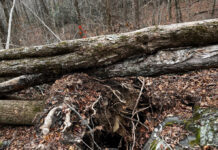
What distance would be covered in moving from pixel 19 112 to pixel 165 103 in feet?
9.79

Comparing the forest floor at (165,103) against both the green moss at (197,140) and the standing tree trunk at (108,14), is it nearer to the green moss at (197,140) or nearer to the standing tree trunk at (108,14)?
the green moss at (197,140)

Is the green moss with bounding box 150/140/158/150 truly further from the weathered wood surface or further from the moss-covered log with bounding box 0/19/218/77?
the moss-covered log with bounding box 0/19/218/77

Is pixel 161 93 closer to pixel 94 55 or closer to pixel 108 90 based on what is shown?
pixel 108 90

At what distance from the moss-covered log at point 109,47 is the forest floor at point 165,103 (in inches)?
17.9

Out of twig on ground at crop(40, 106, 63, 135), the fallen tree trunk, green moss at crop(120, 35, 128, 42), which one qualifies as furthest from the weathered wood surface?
twig on ground at crop(40, 106, 63, 135)

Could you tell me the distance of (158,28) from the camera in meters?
3.22

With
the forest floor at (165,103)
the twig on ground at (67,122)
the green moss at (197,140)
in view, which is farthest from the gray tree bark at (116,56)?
the green moss at (197,140)

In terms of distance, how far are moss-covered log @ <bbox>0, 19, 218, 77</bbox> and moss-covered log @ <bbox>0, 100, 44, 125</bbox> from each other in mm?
709

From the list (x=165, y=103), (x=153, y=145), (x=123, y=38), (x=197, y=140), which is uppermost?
(x=123, y=38)

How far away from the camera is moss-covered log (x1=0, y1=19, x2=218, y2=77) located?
3180 mm

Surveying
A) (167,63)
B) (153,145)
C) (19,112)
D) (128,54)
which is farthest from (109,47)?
(19,112)

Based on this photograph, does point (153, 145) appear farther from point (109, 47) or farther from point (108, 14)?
point (108, 14)

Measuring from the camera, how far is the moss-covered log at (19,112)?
3400 mm

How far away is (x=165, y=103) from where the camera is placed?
3.09 m
